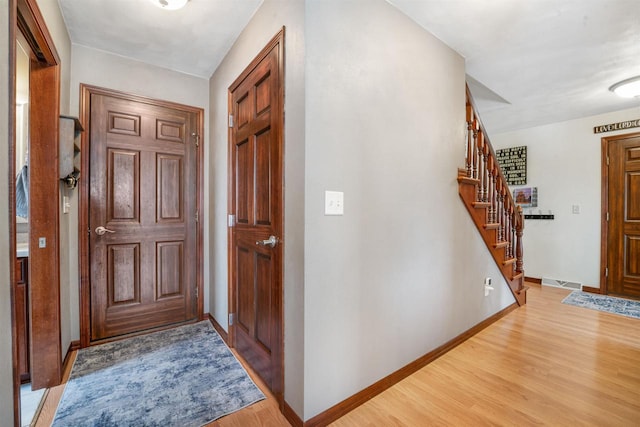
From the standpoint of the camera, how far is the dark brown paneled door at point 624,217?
3496mm

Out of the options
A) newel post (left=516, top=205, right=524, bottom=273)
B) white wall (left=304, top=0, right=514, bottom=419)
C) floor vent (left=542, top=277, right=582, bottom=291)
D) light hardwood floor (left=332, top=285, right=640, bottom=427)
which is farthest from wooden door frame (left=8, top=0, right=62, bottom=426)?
floor vent (left=542, top=277, right=582, bottom=291)

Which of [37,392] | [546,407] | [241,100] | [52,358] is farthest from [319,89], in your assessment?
[37,392]

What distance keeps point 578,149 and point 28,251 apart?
19.7ft

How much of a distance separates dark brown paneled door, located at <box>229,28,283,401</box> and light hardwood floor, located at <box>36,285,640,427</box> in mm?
396

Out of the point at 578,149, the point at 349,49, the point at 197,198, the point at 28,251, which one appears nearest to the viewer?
the point at 349,49

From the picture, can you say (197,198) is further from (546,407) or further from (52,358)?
(546,407)

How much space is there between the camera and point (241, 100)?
212 centimetres

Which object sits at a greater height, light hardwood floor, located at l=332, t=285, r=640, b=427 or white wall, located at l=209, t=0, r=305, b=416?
white wall, located at l=209, t=0, r=305, b=416

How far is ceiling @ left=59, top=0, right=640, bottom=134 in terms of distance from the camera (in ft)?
5.85

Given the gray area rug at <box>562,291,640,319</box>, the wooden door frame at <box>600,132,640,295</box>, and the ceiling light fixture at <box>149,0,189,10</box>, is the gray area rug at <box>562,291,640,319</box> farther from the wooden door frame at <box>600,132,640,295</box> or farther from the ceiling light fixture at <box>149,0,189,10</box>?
the ceiling light fixture at <box>149,0,189,10</box>

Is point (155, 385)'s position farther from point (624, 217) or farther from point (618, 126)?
point (618, 126)

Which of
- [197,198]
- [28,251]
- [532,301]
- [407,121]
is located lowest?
[532,301]

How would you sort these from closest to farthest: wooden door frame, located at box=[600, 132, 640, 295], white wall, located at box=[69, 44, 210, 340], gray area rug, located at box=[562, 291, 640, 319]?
white wall, located at box=[69, 44, 210, 340]
gray area rug, located at box=[562, 291, 640, 319]
wooden door frame, located at box=[600, 132, 640, 295]

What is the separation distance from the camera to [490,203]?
2.63 metres
